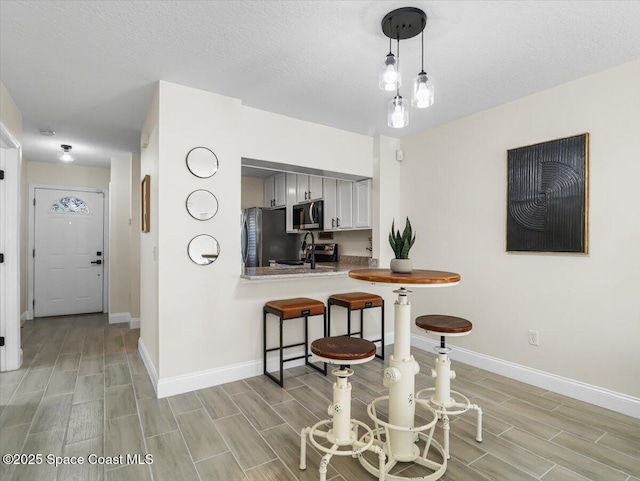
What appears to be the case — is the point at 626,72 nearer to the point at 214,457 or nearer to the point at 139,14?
the point at 139,14

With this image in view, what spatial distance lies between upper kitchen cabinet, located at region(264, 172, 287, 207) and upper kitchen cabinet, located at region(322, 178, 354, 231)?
1.07 m

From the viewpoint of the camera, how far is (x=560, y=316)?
2.78 m

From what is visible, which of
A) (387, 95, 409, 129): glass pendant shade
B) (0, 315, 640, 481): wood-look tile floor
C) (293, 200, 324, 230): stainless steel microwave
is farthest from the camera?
(293, 200, 324, 230): stainless steel microwave

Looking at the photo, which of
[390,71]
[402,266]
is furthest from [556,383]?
[390,71]

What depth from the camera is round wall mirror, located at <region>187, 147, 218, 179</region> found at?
2.81m

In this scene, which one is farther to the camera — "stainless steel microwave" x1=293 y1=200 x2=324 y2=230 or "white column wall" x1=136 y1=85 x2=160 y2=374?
"stainless steel microwave" x1=293 y1=200 x2=324 y2=230

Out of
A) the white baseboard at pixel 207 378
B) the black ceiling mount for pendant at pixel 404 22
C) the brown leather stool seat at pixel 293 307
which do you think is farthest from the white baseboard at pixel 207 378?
the black ceiling mount for pendant at pixel 404 22

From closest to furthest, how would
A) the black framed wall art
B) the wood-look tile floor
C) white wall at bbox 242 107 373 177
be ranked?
the wood-look tile floor
the black framed wall art
white wall at bbox 242 107 373 177

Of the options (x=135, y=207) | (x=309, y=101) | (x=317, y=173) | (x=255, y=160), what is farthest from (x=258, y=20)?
(x=135, y=207)

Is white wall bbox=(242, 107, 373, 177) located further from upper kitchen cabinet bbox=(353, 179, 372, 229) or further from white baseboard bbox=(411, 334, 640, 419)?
white baseboard bbox=(411, 334, 640, 419)

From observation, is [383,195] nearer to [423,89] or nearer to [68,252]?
[423,89]

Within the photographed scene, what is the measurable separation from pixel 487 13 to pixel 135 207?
469cm

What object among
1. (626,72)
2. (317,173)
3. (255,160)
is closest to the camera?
(626,72)

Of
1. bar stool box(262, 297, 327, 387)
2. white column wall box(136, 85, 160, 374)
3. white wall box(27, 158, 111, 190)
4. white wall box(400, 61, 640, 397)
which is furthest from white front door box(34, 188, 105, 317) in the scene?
white wall box(400, 61, 640, 397)
